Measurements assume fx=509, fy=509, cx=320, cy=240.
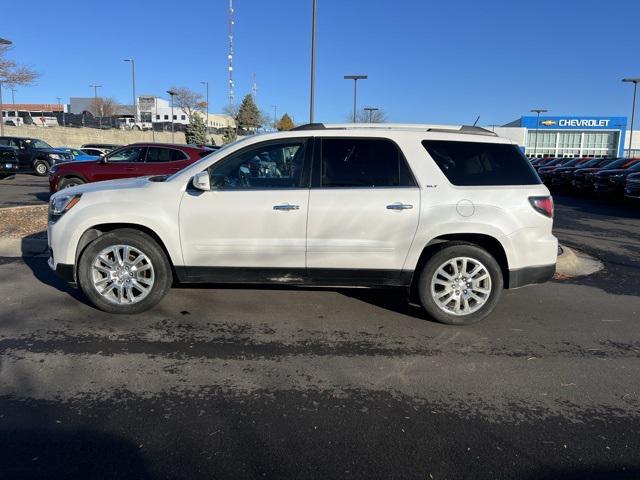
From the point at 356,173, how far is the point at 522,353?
2.22 metres

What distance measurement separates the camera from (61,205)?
17.0 ft

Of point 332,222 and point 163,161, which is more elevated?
point 163,161

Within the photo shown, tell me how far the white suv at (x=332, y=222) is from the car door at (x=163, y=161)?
7.63 metres

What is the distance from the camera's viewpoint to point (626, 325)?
518cm

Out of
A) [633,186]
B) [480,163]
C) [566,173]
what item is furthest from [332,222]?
[566,173]

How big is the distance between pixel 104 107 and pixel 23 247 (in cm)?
10975

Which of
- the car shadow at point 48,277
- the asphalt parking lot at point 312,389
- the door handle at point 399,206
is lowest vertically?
the asphalt parking lot at point 312,389

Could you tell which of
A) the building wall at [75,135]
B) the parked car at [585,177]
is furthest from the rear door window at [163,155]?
the building wall at [75,135]

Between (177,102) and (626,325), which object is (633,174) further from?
(177,102)

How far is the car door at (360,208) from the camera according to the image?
15.9ft

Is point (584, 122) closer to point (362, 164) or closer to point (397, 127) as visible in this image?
point (397, 127)

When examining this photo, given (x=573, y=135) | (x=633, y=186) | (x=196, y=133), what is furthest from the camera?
(x=573, y=135)

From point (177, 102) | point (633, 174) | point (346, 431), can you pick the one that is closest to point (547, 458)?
point (346, 431)

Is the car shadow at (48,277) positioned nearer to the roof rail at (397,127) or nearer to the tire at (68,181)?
the roof rail at (397,127)
